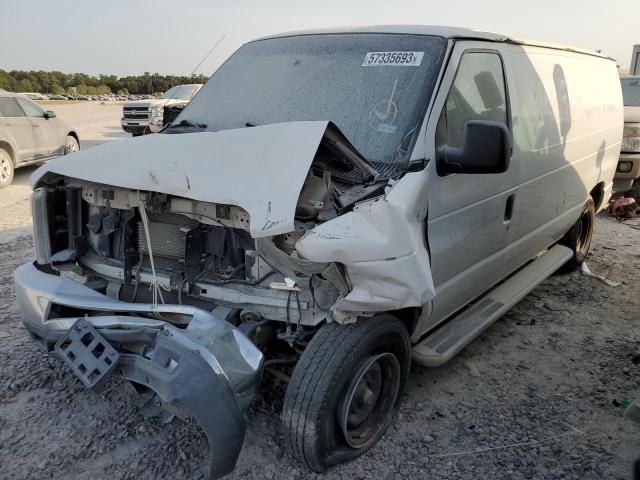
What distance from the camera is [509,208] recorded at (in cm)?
376

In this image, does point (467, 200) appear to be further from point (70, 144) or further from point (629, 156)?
point (70, 144)

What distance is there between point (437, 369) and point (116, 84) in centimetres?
6025

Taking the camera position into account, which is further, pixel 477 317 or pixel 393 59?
A: pixel 477 317

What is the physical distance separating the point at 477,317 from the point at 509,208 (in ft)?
2.54

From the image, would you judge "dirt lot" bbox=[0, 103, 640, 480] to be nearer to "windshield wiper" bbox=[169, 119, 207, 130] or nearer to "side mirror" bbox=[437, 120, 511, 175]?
"side mirror" bbox=[437, 120, 511, 175]

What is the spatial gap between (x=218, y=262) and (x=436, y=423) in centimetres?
154

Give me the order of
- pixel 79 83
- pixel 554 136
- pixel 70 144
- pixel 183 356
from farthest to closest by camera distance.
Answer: pixel 79 83 → pixel 70 144 → pixel 554 136 → pixel 183 356

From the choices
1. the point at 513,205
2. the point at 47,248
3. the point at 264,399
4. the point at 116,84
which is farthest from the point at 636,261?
the point at 116,84

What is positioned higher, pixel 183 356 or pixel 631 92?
pixel 631 92

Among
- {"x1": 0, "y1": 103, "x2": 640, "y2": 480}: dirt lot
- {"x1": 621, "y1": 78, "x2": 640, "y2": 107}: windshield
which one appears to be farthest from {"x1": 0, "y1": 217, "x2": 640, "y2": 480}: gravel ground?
{"x1": 621, "y1": 78, "x2": 640, "y2": 107}: windshield

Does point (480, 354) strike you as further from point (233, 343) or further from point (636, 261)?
point (636, 261)

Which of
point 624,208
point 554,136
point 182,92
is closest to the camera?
point 554,136

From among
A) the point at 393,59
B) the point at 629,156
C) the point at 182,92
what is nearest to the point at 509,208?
the point at 393,59

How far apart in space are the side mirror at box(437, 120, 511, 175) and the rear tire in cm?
313
